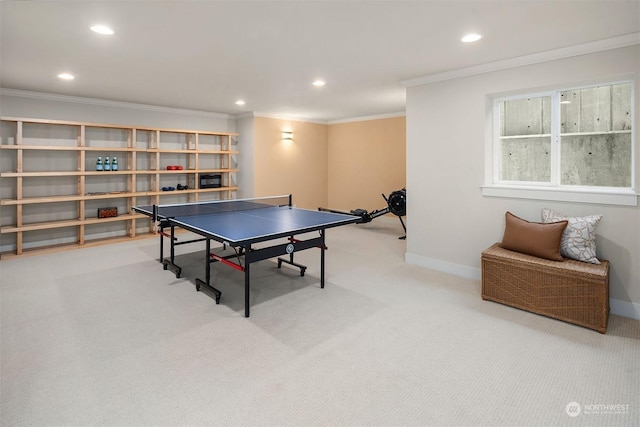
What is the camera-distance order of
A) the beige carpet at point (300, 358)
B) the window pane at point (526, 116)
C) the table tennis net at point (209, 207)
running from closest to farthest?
1. the beige carpet at point (300, 358)
2. the window pane at point (526, 116)
3. the table tennis net at point (209, 207)

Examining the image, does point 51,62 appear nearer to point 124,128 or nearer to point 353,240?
point 124,128

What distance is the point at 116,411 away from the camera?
1.97 metres

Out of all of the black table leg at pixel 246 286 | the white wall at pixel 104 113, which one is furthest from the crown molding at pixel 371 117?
the black table leg at pixel 246 286

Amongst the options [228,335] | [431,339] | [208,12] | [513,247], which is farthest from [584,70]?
[228,335]

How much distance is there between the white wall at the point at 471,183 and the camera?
10.5ft

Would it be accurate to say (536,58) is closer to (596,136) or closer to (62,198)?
(596,136)

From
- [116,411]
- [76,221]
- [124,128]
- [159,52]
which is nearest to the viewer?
[116,411]

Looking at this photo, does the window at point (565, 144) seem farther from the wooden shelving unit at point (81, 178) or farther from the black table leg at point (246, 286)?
the wooden shelving unit at point (81, 178)

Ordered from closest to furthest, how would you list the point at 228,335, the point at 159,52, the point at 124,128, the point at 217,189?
the point at 228,335, the point at 159,52, the point at 124,128, the point at 217,189

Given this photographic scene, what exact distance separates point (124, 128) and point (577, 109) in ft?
22.0

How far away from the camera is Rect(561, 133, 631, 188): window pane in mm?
3395

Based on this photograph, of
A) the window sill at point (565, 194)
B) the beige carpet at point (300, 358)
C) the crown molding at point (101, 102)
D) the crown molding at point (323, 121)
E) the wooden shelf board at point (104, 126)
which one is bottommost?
the beige carpet at point (300, 358)

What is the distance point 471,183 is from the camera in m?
4.18

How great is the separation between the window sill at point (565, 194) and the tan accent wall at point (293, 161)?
489cm
